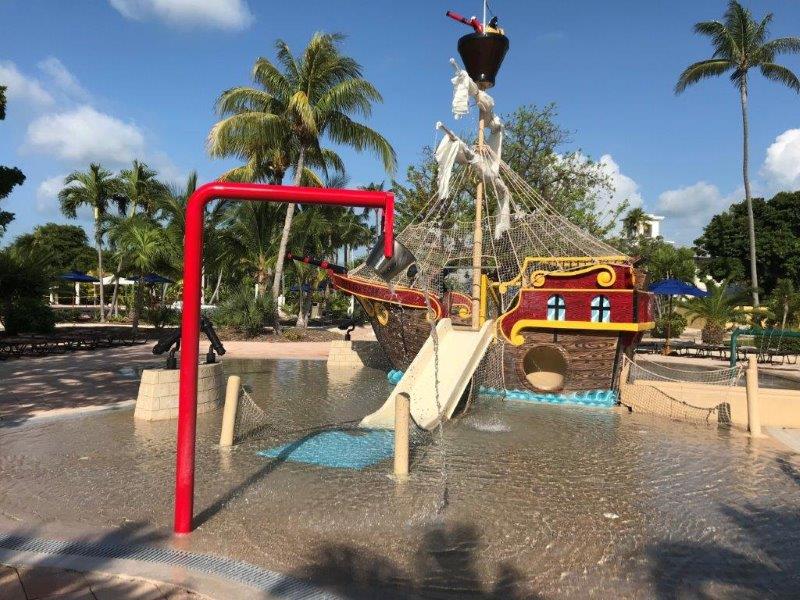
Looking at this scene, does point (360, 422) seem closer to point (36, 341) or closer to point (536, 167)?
point (36, 341)

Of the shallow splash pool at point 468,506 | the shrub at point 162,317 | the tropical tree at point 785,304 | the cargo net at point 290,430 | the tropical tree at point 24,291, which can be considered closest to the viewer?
the shallow splash pool at point 468,506

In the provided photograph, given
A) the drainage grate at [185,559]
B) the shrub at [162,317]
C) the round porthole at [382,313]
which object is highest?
the round porthole at [382,313]

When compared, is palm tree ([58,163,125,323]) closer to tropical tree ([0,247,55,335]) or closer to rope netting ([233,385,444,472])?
tropical tree ([0,247,55,335])

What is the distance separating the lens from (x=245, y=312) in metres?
21.9

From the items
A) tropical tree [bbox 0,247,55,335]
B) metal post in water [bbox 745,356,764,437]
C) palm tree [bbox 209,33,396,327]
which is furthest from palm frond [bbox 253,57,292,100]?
metal post in water [bbox 745,356,764,437]

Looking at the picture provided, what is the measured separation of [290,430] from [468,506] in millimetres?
3556

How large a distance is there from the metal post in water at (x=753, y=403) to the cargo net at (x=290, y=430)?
16.2 feet

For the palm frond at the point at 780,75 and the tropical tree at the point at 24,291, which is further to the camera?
the palm frond at the point at 780,75

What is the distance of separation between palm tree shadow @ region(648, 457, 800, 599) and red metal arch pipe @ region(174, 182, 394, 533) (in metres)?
3.28

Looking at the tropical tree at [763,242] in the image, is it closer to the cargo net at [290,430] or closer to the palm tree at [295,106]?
the palm tree at [295,106]

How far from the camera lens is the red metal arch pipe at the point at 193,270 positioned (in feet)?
13.9

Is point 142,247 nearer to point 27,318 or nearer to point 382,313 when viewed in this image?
point 27,318

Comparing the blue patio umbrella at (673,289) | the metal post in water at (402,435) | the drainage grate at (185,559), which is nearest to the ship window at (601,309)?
the metal post in water at (402,435)

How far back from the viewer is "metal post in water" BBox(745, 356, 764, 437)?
830 centimetres
